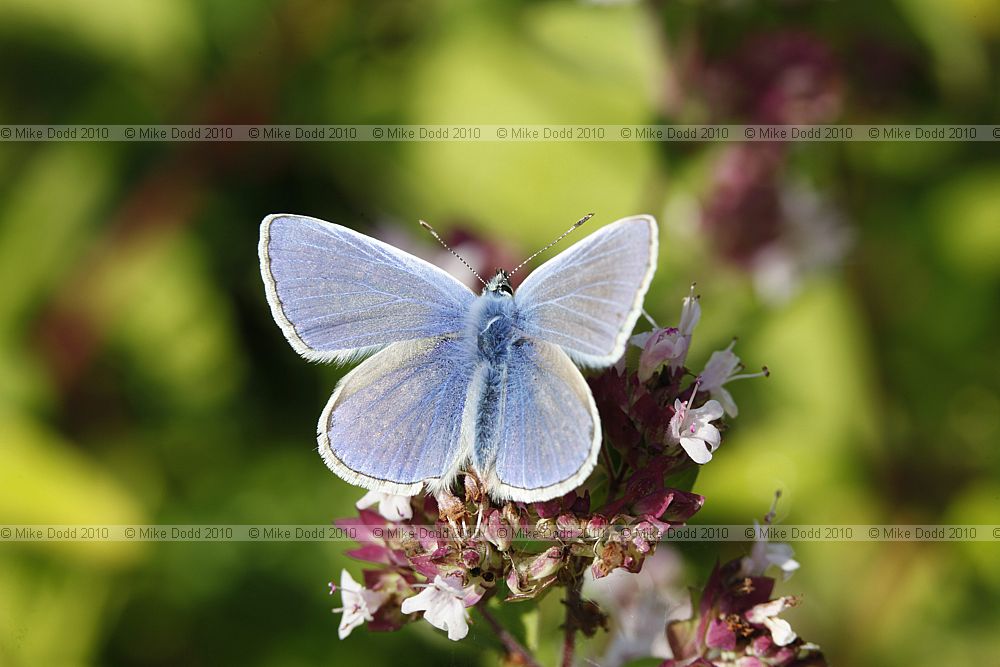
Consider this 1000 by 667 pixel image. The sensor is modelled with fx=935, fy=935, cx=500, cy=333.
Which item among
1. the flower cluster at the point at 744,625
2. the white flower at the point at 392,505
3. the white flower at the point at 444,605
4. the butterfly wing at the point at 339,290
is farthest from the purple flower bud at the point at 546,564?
the butterfly wing at the point at 339,290

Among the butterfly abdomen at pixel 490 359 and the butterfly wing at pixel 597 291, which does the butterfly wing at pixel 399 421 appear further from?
the butterfly wing at pixel 597 291

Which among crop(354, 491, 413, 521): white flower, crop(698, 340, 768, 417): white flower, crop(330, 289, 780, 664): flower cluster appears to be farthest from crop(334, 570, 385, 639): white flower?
crop(698, 340, 768, 417): white flower

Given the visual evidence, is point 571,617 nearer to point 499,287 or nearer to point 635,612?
point 635,612

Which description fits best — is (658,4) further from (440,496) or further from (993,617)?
(993,617)

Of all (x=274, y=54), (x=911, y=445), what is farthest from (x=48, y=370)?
(x=911, y=445)

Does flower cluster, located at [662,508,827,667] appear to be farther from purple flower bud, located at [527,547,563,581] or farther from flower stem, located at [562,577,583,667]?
purple flower bud, located at [527,547,563,581]

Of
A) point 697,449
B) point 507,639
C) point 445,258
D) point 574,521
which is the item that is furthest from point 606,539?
point 445,258
